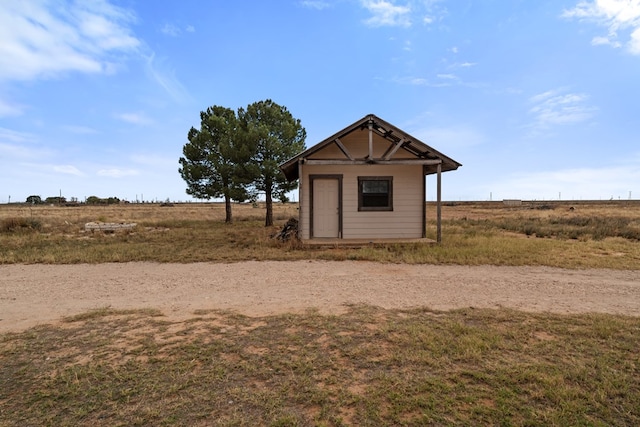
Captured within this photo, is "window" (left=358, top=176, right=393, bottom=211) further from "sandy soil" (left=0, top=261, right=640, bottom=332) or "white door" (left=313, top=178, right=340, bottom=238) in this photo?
"sandy soil" (left=0, top=261, right=640, bottom=332)

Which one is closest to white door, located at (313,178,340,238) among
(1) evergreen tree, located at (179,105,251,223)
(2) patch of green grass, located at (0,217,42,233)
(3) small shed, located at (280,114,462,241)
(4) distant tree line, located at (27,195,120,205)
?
(3) small shed, located at (280,114,462,241)

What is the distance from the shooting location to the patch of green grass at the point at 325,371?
2631mm

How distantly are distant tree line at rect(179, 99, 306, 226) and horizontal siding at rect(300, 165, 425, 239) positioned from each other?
7.82 m

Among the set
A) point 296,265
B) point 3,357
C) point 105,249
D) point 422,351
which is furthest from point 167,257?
point 422,351

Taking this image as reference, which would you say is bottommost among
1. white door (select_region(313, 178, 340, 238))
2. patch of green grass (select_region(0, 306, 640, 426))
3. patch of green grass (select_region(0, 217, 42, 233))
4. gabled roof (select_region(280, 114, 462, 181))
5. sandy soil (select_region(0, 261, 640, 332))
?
patch of green grass (select_region(0, 306, 640, 426))

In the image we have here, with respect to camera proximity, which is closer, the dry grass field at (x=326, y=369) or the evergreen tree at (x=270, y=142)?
the dry grass field at (x=326, y=369)

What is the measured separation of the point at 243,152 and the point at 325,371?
683 inches

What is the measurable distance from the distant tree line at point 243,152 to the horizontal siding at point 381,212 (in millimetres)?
7818

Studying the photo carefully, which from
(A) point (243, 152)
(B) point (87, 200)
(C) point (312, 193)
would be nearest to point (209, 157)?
(A) point (243, 152)

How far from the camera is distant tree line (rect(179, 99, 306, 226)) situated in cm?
1961

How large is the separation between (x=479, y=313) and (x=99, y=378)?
471cm

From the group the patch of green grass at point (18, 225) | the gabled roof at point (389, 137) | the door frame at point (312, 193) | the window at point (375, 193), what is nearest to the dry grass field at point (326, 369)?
the door frame at point (312, 193)

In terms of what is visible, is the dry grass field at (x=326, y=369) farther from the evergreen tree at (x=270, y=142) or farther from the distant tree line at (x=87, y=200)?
the distant tree line at (x=87, y=200)

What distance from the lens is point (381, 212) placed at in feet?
41.8
